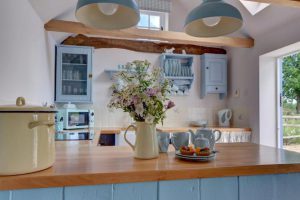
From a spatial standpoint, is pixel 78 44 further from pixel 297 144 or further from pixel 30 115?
pixel 297 144

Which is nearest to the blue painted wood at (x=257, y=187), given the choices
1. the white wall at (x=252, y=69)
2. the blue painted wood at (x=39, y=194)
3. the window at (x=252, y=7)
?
the blue painted wood at (x=39, y=194)

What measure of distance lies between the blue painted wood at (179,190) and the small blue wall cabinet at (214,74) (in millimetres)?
3285

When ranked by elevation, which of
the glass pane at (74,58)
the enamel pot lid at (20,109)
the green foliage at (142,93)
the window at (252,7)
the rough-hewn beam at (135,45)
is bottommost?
the enamel pot lid at (20,109)

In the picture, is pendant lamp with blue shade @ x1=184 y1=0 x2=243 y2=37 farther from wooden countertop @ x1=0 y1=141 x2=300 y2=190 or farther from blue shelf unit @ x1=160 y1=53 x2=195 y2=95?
blue shelf unit @ x1=160 y1=53 x2=195 y2=95

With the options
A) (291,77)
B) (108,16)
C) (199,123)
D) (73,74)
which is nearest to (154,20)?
(73,74)

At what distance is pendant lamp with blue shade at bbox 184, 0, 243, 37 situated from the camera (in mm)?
1280

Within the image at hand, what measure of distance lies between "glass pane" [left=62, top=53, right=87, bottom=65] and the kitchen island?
2.77 meters

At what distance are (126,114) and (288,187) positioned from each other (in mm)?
3146

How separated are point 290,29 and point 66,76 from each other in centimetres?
313

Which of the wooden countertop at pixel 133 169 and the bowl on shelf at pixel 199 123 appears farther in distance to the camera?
the bowl on shelf at pixel 199 123

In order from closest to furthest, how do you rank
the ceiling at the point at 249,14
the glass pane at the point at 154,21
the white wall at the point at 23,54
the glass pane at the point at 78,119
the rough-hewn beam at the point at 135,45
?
the white wall at the point at 23,54, the ceiling at the point at 249,14, the glass pane at the point at 78,119, the rough-hewn beam at the point at 135,45, the glass pane at the point at 154,21

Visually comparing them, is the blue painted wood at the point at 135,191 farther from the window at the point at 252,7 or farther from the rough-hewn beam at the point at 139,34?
the window at the point at 252,7

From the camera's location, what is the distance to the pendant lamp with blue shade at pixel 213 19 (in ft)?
4.20

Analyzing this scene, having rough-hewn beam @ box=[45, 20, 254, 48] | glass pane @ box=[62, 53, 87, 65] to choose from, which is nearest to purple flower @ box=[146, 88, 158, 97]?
rough-hewn beam @ box=[45, 20, 254, 48]
